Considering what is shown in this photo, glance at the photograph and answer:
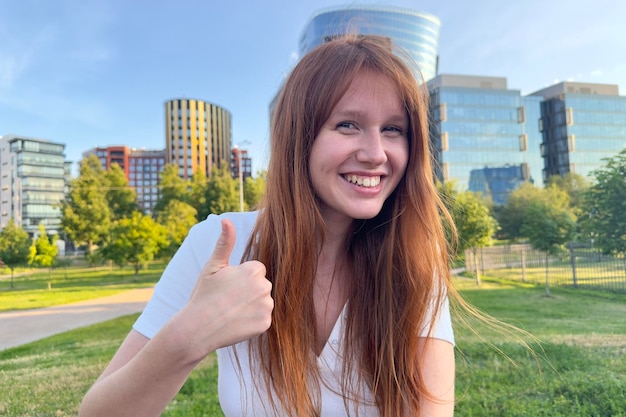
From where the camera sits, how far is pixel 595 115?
39.5m

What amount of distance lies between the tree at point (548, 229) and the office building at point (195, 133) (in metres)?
60.5

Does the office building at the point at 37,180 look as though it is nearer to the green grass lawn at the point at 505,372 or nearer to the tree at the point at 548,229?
the green grass lawn at the point at 505,372

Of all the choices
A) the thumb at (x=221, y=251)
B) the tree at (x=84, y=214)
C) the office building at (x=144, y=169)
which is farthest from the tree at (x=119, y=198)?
the office building at (x=144, y=169)

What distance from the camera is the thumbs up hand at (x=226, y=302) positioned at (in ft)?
2.46

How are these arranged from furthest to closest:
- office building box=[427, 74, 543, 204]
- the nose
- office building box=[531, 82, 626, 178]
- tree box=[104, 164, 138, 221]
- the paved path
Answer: office building box=[427, 74, 543, 204]
office building box=[531, 82, 626, 178]
tree box=[104, 164, 138, 221]
the paved path
the nose

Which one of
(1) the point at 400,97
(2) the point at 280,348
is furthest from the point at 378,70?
(2) the point at 280,348

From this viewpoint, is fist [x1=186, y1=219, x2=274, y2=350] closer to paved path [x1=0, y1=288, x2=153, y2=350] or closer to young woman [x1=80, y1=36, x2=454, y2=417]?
young woman [x1=80, y1=36, x2=454, y2=417]

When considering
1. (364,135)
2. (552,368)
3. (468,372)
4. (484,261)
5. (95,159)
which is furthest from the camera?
(95,159)

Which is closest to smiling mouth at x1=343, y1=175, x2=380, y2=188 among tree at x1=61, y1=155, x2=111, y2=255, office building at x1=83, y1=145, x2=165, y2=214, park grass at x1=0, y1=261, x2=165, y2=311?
park grass at x1=0, y1=261, x2=165, y2=311

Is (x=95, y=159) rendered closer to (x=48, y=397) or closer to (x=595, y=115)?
(x=48, y=397)

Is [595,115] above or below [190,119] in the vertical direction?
below

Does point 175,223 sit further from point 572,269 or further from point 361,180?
point 361,180

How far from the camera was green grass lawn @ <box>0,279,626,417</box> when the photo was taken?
9.17 ft

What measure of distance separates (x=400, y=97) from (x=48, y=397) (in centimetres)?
436
